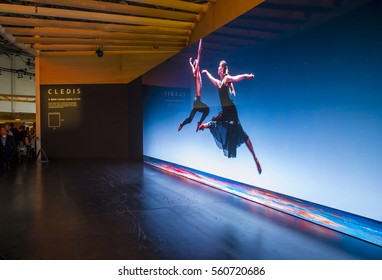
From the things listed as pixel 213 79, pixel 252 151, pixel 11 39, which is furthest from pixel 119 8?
pixel 252 151

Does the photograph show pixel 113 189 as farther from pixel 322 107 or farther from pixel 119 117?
pixel 119 117

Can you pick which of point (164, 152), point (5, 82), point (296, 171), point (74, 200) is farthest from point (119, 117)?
point (5, 82)

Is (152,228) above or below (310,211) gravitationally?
below

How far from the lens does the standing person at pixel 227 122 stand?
4.92 metres

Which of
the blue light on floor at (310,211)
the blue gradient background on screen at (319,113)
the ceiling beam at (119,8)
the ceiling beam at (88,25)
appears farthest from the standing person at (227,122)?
the ceiling beam at (88,25)

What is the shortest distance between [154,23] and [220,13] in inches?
73.6

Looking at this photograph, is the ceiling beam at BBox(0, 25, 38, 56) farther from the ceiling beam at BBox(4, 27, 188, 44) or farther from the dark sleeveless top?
the dark sleeveless top

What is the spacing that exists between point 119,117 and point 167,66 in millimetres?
4811

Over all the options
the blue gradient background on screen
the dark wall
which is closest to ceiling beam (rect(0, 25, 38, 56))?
the dark wall

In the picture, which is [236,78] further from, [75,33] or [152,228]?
[75,33]

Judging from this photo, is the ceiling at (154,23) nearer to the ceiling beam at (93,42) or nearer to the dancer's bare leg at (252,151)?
the ceiling beam at (93,42)

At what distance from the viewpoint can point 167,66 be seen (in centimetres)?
788

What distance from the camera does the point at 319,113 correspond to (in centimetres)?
348

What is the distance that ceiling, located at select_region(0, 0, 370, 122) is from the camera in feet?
12.6
